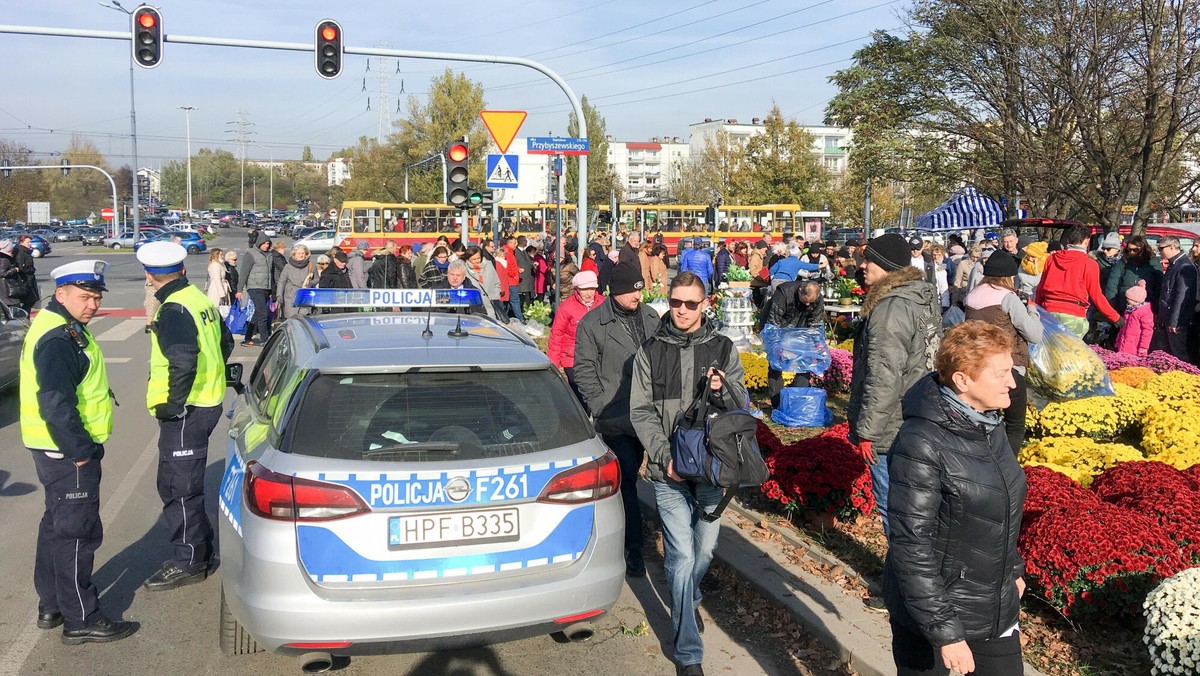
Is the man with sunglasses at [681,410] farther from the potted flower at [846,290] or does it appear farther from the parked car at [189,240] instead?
the parked car at [189,240]

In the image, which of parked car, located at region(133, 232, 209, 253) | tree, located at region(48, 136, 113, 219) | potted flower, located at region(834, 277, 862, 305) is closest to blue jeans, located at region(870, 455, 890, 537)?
potted flower, located at region(834, 277, 862, 305)

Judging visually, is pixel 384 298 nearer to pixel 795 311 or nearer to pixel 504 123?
pixel 795 311

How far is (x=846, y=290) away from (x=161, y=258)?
11.4 m

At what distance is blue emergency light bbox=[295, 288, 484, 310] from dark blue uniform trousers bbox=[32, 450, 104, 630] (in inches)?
69.7

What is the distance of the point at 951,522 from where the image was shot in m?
3.01

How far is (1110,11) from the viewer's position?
19.0 meters

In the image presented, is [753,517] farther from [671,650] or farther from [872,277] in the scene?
[872,277]

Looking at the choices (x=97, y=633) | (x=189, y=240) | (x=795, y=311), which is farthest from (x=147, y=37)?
(x=189, y=240)

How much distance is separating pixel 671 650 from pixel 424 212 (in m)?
38.8

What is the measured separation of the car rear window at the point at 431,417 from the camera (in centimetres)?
398

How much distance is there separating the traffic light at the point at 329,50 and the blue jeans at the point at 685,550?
14.4m

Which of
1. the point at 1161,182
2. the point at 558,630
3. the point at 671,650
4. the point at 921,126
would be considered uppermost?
the point at 921,126

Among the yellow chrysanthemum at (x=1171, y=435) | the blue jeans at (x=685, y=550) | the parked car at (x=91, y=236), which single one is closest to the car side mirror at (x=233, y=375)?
the blue jeans at (x=685, y=550)

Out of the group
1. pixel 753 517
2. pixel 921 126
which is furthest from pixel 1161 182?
pixel 753 517
